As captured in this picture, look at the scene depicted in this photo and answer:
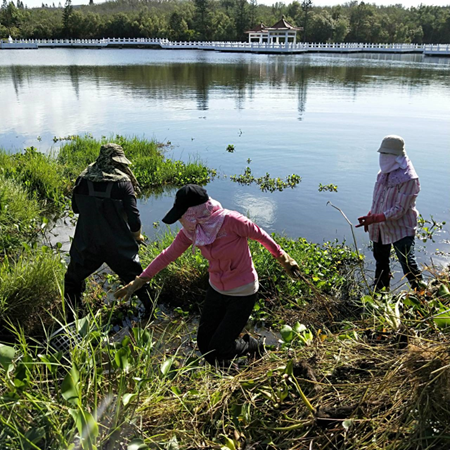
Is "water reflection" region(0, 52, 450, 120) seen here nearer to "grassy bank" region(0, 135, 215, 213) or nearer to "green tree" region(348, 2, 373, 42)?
"grassy bank" region(0, 135, 215, 213)

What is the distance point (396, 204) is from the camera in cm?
426

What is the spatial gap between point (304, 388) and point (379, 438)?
50 centimetres

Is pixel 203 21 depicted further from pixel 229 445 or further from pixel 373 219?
pixel 229 445

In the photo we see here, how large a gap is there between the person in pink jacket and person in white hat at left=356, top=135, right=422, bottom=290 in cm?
156

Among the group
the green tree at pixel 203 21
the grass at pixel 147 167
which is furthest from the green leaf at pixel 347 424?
the green tree at pixel 203 21

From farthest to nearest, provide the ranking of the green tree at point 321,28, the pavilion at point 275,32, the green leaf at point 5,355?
the green tree at point 321,28 < the pavilion at point 275,32 < the green leaf at point 5,355

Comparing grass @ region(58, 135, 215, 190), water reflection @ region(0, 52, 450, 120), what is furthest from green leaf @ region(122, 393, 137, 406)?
water reflection @ region(0, 52, 450, 120)

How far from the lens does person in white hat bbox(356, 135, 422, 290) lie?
421 cm

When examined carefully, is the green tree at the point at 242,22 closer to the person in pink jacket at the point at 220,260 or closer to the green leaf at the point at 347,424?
the person in pink jacket at the point at 220,260

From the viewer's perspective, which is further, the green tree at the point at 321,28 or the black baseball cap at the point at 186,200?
the green tree at the point at 321,28

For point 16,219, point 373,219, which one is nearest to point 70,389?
point 373,219

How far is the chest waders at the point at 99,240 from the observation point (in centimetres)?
399

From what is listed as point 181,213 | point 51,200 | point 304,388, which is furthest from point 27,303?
point 51,200

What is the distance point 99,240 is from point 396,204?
294cm
